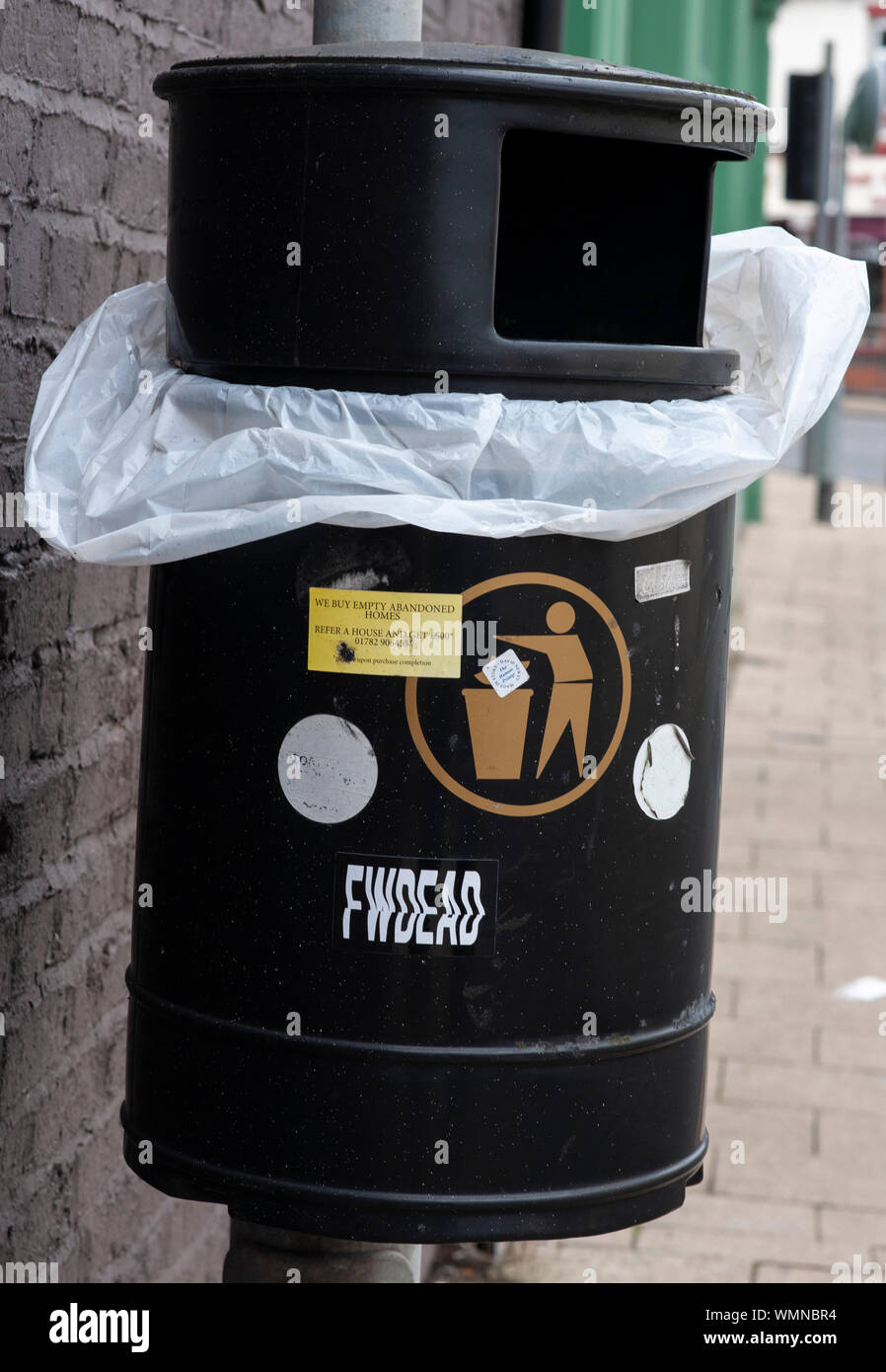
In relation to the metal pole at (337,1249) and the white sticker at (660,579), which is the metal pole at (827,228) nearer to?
the metal pole at (337,1249)

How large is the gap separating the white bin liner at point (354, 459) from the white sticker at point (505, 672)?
0.13m

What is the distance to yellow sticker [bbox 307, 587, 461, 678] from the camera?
65.6 inches

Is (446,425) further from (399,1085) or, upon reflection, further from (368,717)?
(399,1085)

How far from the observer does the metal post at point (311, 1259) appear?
1.95 metres

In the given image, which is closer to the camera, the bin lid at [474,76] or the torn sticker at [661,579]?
the bin lid at [474,76]

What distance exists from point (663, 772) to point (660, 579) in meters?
0.22

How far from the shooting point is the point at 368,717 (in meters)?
1.69

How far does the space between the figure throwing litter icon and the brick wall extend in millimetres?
754

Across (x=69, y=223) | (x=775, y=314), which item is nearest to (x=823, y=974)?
(x=775, y=314)
